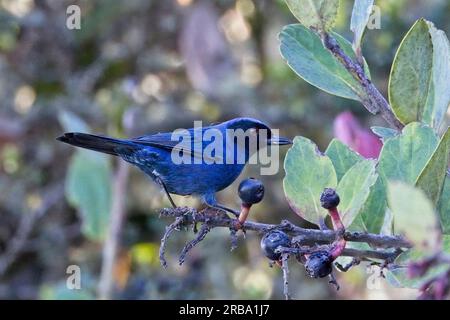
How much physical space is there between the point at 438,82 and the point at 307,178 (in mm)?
295

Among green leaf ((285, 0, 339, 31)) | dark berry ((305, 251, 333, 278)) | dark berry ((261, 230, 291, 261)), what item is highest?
green leaf ((285, 0, 339, 31))

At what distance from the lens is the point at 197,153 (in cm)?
200

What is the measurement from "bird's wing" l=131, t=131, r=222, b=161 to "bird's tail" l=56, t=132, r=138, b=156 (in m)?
0.04

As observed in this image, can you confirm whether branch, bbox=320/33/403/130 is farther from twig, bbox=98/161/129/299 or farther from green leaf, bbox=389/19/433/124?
twig, bbox=98/161/129/299

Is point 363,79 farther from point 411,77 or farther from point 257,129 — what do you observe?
point 257,129

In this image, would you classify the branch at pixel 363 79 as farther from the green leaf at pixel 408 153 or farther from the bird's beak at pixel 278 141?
the bird's beak at pixel 278 141

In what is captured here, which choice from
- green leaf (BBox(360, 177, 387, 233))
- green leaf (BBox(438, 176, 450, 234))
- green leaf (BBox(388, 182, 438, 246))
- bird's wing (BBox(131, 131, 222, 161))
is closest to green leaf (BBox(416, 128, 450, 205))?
green leaf (BBox(438, 176, 450, 234))

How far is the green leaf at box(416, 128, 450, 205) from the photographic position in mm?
1139

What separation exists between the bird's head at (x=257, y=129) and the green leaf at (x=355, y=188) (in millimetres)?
588

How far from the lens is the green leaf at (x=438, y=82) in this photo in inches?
51.9

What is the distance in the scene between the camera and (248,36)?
461 cm

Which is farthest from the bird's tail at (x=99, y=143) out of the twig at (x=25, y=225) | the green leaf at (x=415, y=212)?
the twig at (x=25, y=225)

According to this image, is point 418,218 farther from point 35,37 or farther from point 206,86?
point 35,37

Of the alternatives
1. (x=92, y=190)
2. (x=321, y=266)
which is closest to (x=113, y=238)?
(x=92, y=190)
